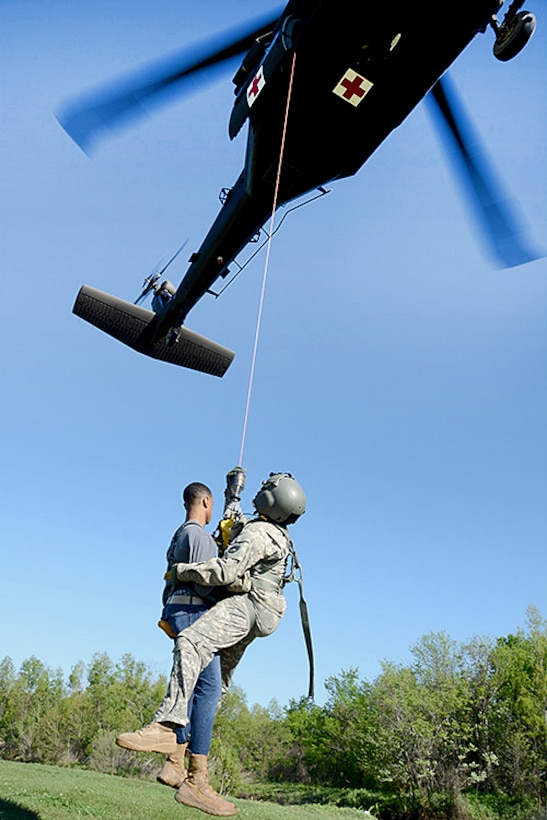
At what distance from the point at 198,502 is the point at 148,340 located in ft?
27.5

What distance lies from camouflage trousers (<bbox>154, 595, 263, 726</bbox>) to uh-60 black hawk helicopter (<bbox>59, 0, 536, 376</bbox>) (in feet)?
16.0

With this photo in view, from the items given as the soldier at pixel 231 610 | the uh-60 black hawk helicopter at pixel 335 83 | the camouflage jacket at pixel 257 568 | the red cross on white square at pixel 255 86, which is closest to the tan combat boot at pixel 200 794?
the soldier at pixel 231 610

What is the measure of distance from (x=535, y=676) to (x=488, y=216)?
35.1 metres

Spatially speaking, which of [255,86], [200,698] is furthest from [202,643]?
[255,86]

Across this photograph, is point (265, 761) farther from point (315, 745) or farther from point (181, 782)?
point (181, 782)

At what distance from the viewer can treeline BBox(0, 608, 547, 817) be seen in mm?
31047

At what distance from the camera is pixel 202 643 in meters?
3.62

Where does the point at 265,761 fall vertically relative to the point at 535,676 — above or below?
below

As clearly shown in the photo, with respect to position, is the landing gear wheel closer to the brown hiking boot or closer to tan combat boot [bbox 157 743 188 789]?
the brown hiking boot

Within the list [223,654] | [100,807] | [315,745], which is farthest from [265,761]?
[223,654]

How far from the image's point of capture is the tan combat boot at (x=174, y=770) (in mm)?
3496

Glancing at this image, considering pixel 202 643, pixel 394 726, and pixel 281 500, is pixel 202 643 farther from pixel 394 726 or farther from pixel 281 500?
pixel 394 726

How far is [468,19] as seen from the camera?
566cm

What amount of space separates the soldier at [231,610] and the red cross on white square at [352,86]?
455cm
